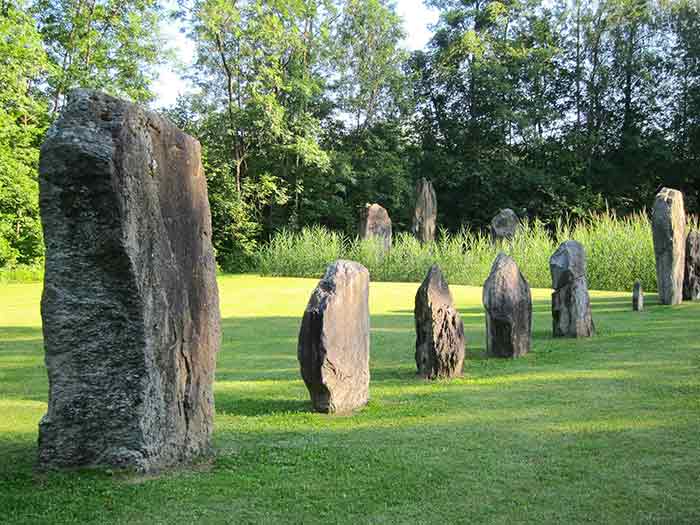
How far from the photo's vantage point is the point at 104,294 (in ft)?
12.9

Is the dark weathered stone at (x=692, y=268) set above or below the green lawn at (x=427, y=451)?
above

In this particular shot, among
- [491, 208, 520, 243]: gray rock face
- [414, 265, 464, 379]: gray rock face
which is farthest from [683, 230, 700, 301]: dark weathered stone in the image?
[491, 208, 520, 243]: gray rock face

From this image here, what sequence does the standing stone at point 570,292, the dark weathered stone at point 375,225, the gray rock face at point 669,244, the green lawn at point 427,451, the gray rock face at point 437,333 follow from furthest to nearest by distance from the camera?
1. the dark weathered stone at point 375,225
2. the gray rock face at point 669,244
3. the standing stone at point 570,292
4. the gray rock face at point 437,333
5. the green lawn at point 427,451

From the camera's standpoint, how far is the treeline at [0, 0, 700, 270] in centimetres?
2859

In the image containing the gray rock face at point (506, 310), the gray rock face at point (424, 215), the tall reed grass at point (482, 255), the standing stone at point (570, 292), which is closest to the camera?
the gray rock face at point (506, 310)

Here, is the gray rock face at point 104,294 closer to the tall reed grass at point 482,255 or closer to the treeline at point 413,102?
the tall reed grass at point 482,255

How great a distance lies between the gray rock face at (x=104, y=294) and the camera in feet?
12.6

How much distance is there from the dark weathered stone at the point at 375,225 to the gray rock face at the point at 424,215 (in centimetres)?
127

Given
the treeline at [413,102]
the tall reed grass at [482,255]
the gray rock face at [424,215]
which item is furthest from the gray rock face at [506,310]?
the treeline at [413,102]

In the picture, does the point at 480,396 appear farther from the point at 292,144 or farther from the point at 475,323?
the point at 292,144

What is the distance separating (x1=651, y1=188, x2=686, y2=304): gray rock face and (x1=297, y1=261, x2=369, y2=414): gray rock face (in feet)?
29.0

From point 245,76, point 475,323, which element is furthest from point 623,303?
point 245,76

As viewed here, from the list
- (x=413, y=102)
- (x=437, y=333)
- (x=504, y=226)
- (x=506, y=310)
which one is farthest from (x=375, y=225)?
(x=437, y=333)

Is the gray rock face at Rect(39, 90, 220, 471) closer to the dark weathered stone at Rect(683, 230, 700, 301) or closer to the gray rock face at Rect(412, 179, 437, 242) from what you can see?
the dark weathered stone at Rect(683, 230, 700, 301)
